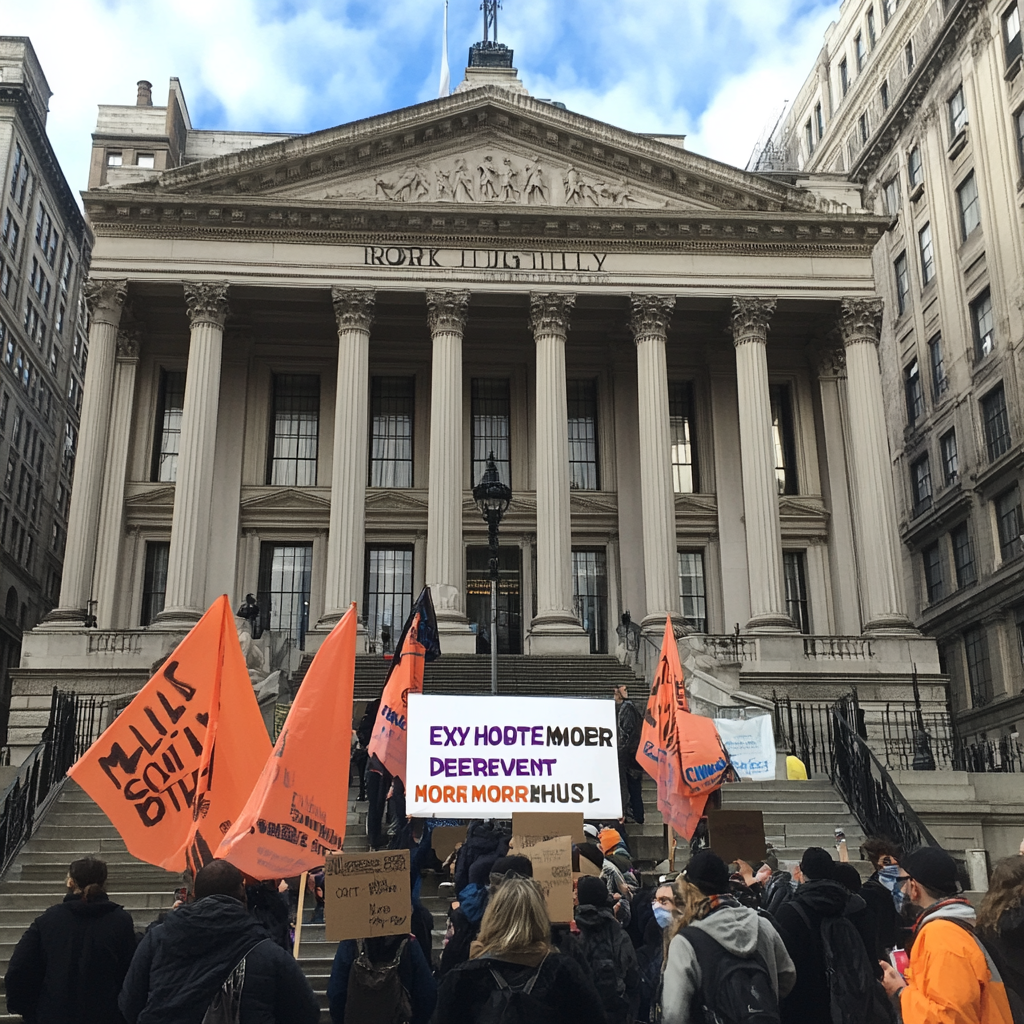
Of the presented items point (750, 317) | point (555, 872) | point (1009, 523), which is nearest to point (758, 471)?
point (750, 317)

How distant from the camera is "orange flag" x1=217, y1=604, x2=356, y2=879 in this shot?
7.14m

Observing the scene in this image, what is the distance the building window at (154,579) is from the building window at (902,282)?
107 ft

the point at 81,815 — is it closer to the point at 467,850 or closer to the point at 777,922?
the point at 467,850

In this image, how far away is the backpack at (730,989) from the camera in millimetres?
5312

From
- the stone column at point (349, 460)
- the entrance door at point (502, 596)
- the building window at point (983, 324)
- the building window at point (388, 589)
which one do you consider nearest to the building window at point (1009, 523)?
the building window at point (983, 324)

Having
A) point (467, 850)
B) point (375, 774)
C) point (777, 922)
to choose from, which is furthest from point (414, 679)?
point (777, 922)

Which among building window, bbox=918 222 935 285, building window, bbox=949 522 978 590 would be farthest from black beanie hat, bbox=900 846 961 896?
building window, bbox=918 222 935 285

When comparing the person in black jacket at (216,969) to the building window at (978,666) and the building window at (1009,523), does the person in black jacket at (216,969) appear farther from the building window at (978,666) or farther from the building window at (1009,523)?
the building window at (978,666)

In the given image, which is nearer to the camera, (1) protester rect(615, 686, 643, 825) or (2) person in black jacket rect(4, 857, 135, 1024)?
(2) person in black jacket rect(4, 857, 135, 1024)

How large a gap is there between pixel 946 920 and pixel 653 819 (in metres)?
Answer: 13.4

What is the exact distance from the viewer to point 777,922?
6.52 m

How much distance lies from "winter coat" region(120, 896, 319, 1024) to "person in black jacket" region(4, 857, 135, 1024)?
1.45m

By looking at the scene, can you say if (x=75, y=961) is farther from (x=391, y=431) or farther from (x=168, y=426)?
(x=168, y=426)

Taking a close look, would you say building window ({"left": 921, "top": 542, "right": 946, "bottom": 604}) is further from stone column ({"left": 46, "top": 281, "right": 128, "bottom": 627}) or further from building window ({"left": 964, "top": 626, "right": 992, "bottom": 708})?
stone column ({"left": 46, "top": 281, "right": 128, "bottom": 627})
